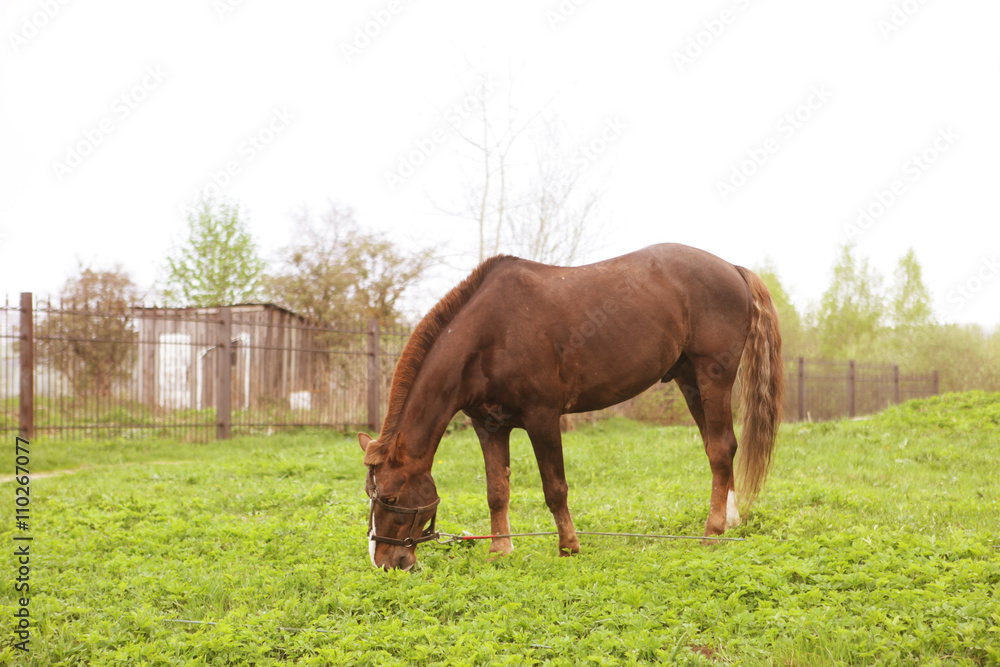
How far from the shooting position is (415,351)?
4.21m

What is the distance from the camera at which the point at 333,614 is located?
3438mm

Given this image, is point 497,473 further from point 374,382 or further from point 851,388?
point 851,388

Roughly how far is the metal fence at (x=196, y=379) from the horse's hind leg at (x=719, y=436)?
26.8 feet

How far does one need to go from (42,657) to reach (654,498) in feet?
15.3

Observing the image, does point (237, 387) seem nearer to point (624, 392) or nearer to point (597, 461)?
point (597, 461)

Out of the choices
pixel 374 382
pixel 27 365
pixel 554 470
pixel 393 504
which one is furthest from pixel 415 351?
pixel 374 382

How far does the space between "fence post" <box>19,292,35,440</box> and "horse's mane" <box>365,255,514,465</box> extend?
7659 mm

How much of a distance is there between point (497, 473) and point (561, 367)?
2.75ft

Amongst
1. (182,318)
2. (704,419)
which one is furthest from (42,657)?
(182,318)

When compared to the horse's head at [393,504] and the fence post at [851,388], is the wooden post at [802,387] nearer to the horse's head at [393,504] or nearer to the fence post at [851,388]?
the fence post at [851,388]

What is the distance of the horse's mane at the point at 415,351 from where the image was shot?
158 inches

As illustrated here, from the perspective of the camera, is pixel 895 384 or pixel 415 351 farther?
pixel 895 384

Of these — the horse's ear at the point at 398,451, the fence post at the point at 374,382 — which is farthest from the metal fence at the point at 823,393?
the horse's ear at the point at 398,451

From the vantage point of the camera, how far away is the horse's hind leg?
4.77 metres
